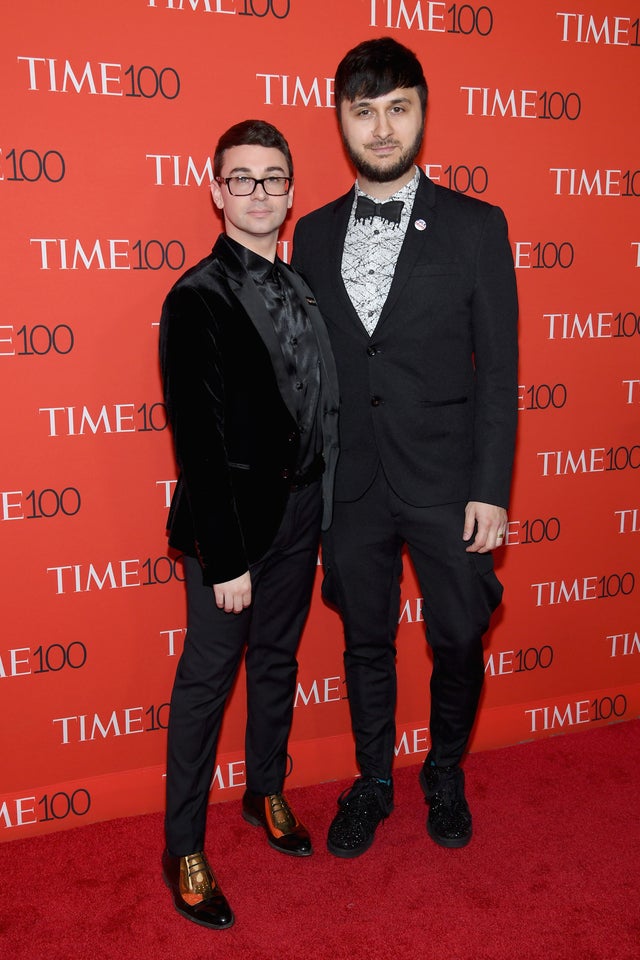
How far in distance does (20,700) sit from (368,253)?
60.9 inches

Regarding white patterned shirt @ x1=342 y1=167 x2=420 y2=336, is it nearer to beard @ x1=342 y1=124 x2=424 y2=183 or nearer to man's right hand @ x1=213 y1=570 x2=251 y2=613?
beard @ x1=342 y1=124 x2=424 y2=183

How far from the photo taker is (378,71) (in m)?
2.14

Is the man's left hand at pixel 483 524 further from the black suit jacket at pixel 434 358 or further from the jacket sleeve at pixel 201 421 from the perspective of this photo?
the jacket sleeve at pixel 201 421

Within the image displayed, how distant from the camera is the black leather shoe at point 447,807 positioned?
244cm

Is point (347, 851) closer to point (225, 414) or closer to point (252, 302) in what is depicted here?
point (225, 414)

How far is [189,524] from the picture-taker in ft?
6.91

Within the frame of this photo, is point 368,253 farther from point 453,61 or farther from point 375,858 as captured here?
point 375,858

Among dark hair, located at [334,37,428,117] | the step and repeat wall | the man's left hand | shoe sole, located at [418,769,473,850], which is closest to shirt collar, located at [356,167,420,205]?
dark hair, located at [334,37,428,117]

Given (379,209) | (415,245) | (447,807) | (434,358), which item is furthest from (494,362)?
(447,807)

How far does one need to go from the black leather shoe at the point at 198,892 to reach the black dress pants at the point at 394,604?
57cm

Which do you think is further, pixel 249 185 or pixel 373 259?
pixel 373 259

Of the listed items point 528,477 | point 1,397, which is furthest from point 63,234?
point 528,477

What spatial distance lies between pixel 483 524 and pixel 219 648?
→ 0.72 m

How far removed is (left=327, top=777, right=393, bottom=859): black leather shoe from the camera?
2400 millimetres
